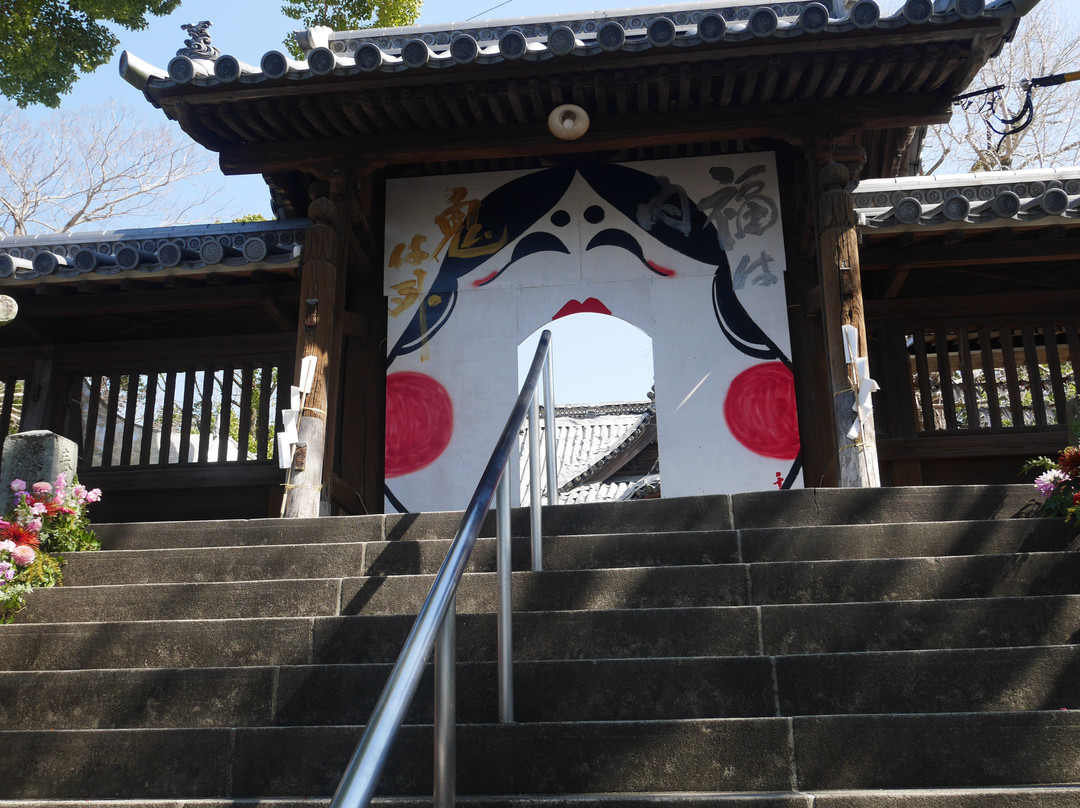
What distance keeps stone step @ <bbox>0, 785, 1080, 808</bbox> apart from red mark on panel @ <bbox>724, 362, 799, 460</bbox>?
16.4 ft

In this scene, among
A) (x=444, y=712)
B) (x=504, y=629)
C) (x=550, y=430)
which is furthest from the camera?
(x=550, y=430)

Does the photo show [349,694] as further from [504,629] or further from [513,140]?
[513,140]

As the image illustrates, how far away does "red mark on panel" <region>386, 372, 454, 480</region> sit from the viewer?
26.8 ft

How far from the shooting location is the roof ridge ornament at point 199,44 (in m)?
7.16

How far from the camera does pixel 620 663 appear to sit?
354 cm

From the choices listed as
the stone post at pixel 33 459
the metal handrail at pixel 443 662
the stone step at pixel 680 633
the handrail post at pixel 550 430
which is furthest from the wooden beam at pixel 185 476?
the metal handrail at pixel 443 662

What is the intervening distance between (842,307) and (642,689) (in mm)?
4078

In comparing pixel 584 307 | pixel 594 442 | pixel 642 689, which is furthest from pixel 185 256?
pixel 594 442

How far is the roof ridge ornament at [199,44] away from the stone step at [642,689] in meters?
5.08

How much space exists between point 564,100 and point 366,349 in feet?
9.34

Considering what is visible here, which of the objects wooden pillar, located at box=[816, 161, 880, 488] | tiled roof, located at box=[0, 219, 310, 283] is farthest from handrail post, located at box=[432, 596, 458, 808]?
tiled roof, located at box=[0, 219, 310, 283]

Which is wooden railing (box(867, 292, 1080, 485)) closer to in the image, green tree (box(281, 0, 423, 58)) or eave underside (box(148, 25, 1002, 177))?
eave underside (box(148, 25, 1002, 177))

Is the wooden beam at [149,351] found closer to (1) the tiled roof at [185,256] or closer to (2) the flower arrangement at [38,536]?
(1) the tiled roof at [185,256]

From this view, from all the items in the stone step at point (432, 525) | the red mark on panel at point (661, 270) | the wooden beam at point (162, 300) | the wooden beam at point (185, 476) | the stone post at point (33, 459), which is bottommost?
the stone step at point (432, 525)
